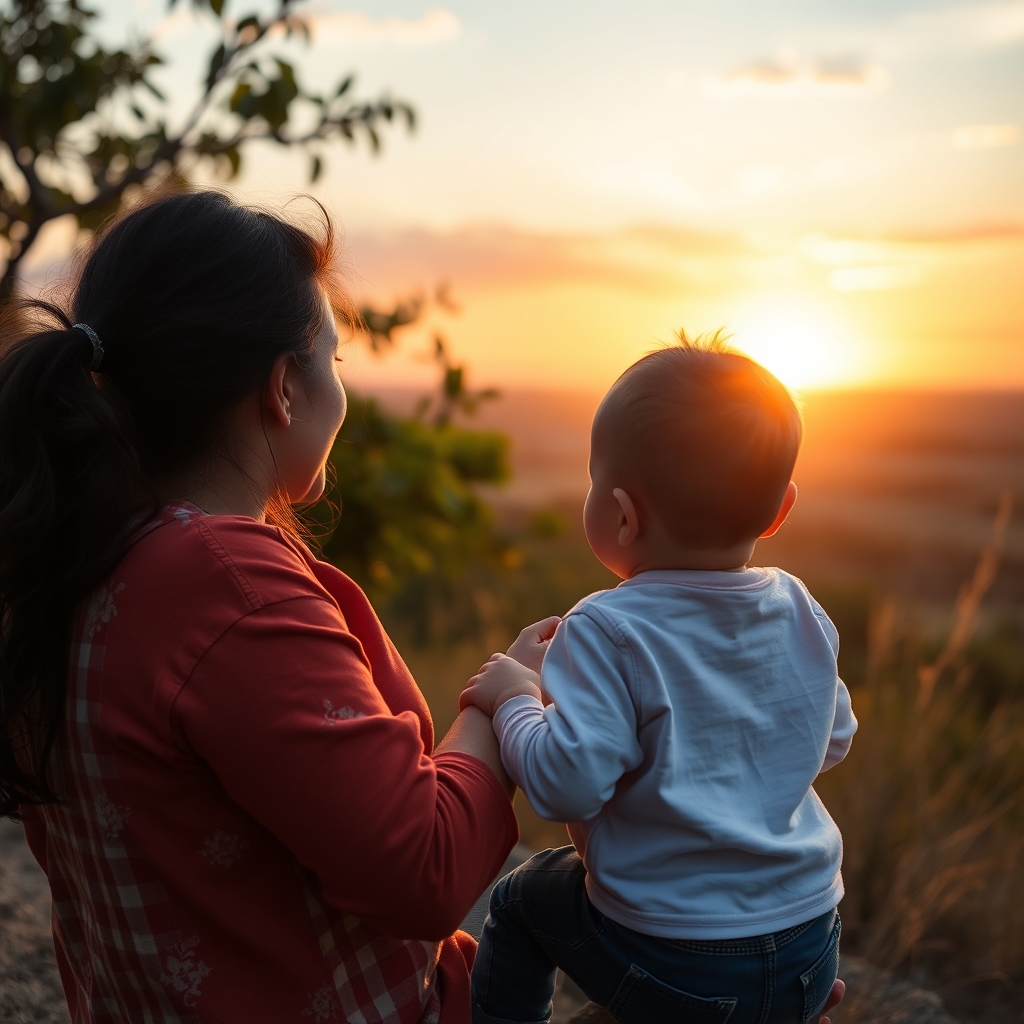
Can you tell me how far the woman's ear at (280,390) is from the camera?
4.15 feet

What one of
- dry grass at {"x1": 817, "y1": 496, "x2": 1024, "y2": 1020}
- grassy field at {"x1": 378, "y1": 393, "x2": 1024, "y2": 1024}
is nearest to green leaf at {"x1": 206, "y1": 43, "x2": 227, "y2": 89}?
grassy field at {"x1": 378, "y1": 393, "x2": 1024, "y2": 1024}

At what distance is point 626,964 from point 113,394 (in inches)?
39.2

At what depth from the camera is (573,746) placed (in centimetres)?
121

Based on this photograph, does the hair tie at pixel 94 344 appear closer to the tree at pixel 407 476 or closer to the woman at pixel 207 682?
the woman at pixel 207 682

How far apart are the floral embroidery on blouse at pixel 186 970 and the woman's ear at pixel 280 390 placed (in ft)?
2.08

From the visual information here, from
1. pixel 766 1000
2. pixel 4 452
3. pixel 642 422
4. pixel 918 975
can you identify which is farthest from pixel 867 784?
pixel 4 452

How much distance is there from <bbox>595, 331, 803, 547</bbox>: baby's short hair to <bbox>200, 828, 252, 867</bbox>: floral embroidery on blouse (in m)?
0.67

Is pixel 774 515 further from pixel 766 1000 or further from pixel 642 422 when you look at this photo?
pixel 766 1000

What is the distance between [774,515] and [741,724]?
0.96 ft

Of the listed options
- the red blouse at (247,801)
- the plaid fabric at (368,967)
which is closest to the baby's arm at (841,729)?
the red blouse at (247,801)

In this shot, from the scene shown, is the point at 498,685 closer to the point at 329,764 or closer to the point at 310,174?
the point at 329,764

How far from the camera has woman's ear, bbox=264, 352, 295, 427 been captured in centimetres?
127

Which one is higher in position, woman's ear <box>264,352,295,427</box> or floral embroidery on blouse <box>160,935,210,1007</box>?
woman's ear <box>264,352,295,427</box>

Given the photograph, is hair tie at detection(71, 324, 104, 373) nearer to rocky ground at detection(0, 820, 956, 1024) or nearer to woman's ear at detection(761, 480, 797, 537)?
woman's ear at detection(761, 480, 797, 537)
